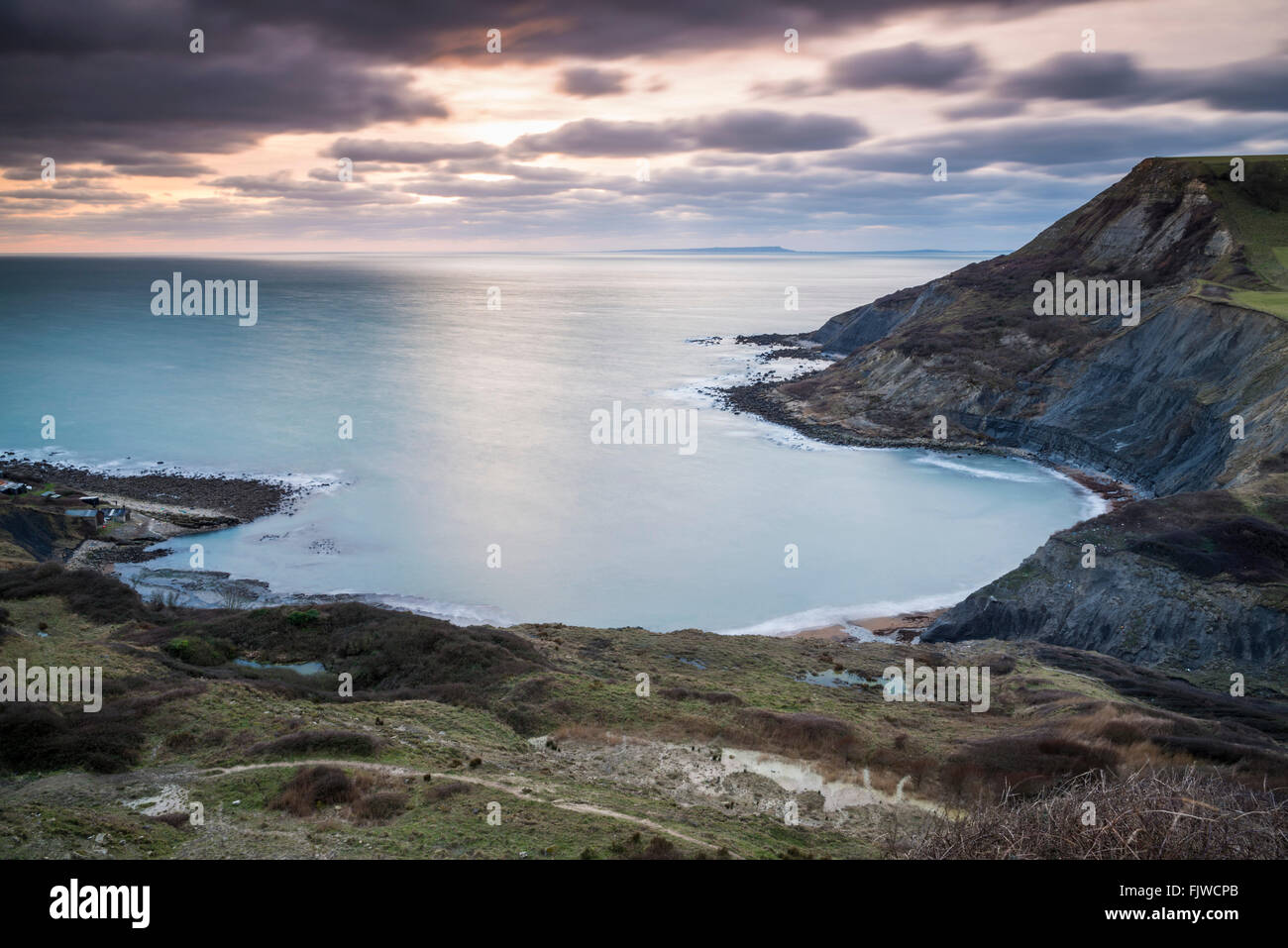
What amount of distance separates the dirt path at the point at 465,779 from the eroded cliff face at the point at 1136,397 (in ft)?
89.6

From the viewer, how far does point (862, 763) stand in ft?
73.4

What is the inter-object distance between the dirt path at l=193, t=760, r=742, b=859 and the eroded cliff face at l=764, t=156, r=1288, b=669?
89.6 ft

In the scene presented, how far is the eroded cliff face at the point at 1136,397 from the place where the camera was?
35375mm

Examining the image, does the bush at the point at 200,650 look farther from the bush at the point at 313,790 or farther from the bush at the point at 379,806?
the bush at the point at 379,806

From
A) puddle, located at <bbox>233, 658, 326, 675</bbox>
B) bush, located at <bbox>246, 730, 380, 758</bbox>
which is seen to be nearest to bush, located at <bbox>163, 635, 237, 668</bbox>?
puddle, located at <bbox>233, 658, 326, 675</bbox>

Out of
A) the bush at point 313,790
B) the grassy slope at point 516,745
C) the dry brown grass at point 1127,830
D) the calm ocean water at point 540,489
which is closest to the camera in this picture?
the dry brown grass at point 1127,830

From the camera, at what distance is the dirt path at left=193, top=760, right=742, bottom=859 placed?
17541 millimetres

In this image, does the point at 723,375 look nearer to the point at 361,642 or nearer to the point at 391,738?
the point at 361,642

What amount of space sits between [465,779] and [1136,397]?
70.7 m

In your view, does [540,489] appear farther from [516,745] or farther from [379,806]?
[379,806]

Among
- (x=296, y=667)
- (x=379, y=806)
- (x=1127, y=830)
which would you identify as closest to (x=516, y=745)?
(x=379, y=806)

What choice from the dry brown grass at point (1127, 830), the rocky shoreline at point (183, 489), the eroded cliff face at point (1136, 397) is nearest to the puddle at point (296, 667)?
the dry brown grass at point (1127, 830)

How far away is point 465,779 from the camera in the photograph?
19859 millimetres
